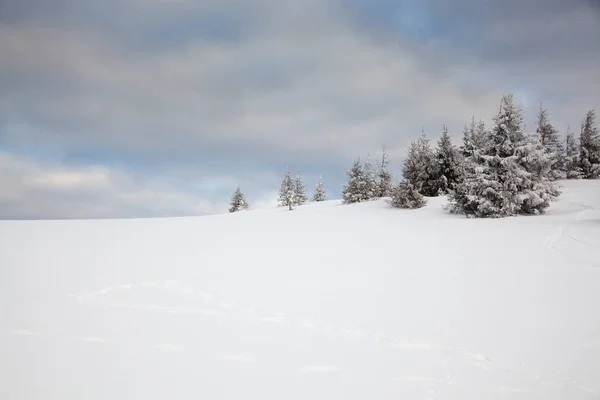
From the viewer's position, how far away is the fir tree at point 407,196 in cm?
2500

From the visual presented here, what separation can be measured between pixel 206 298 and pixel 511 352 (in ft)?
17.9

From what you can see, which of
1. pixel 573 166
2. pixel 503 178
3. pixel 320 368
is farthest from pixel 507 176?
pixel 573 166

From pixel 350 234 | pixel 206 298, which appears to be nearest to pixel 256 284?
pixel 206 298

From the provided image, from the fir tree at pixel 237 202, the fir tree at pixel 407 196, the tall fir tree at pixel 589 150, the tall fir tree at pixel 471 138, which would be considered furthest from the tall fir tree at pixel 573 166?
the fir tree at pixel 237 202

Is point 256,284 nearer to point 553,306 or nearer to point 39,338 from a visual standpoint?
point 39,338

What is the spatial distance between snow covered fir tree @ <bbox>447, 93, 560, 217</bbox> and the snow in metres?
6.76

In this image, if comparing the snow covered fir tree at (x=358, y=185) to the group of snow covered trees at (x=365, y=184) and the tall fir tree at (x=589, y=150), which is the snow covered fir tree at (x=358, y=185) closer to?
the group of snow covered trees at (x=365, y=184)

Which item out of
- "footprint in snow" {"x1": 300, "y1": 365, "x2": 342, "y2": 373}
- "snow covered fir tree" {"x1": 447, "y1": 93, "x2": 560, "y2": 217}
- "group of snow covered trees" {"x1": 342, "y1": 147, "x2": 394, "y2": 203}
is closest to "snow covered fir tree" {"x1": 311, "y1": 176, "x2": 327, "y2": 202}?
"group of snow covered trees" {"x1": 342, "y1": 147, "x2": 394, "y2": 203}

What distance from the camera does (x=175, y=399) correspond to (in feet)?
11.9

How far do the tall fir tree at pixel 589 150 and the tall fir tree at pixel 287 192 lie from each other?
39351mm

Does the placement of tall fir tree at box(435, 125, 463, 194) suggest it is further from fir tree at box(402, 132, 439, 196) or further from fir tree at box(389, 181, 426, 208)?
fir tree at box(389, 181, 426, 208)

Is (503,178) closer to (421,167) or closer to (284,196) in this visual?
(421,167)

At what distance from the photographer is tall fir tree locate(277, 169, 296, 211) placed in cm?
4381

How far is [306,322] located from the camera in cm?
591
